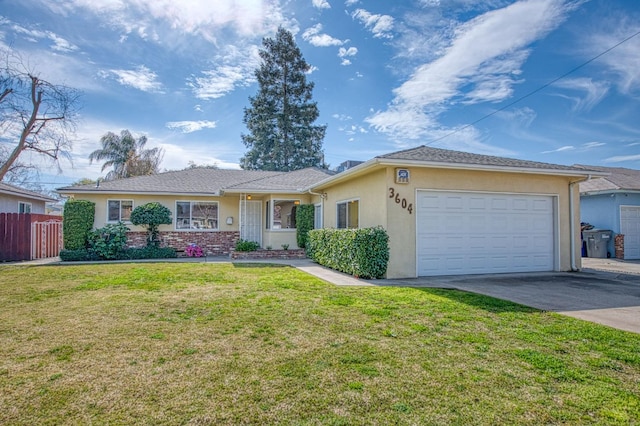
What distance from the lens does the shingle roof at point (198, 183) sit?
15.1 metres

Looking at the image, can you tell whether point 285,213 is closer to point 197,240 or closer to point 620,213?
point 197,240

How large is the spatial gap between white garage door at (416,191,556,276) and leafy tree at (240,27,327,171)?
2356 cm

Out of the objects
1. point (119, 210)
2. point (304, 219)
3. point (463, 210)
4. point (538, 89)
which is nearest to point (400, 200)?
point (463, 210)

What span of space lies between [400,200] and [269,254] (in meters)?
7.11

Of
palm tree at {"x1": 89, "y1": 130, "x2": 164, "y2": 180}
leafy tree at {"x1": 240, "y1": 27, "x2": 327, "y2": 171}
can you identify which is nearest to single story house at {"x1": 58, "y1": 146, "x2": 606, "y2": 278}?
leafy tree at {"x1": 240, "y1": 27, "x2": 327, "y2": 171}

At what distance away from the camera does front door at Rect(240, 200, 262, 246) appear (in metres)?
16.7

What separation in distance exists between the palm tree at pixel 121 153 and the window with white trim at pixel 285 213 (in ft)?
67.5

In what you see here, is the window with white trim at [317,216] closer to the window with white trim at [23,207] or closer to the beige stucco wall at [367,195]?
the beige stucco wall at [367,195]

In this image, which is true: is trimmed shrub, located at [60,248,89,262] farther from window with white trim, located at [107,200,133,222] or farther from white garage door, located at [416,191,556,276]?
white garage door, located at [416,191,556,276]

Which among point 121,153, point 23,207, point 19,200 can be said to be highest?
point 121,153

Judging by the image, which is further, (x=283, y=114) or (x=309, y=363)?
(x=283, y=114)

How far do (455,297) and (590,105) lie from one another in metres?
14.1

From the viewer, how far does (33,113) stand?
1517 cm

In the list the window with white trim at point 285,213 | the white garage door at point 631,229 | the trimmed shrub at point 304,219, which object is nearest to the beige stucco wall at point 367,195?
the trimmed shrub at point 304,219
